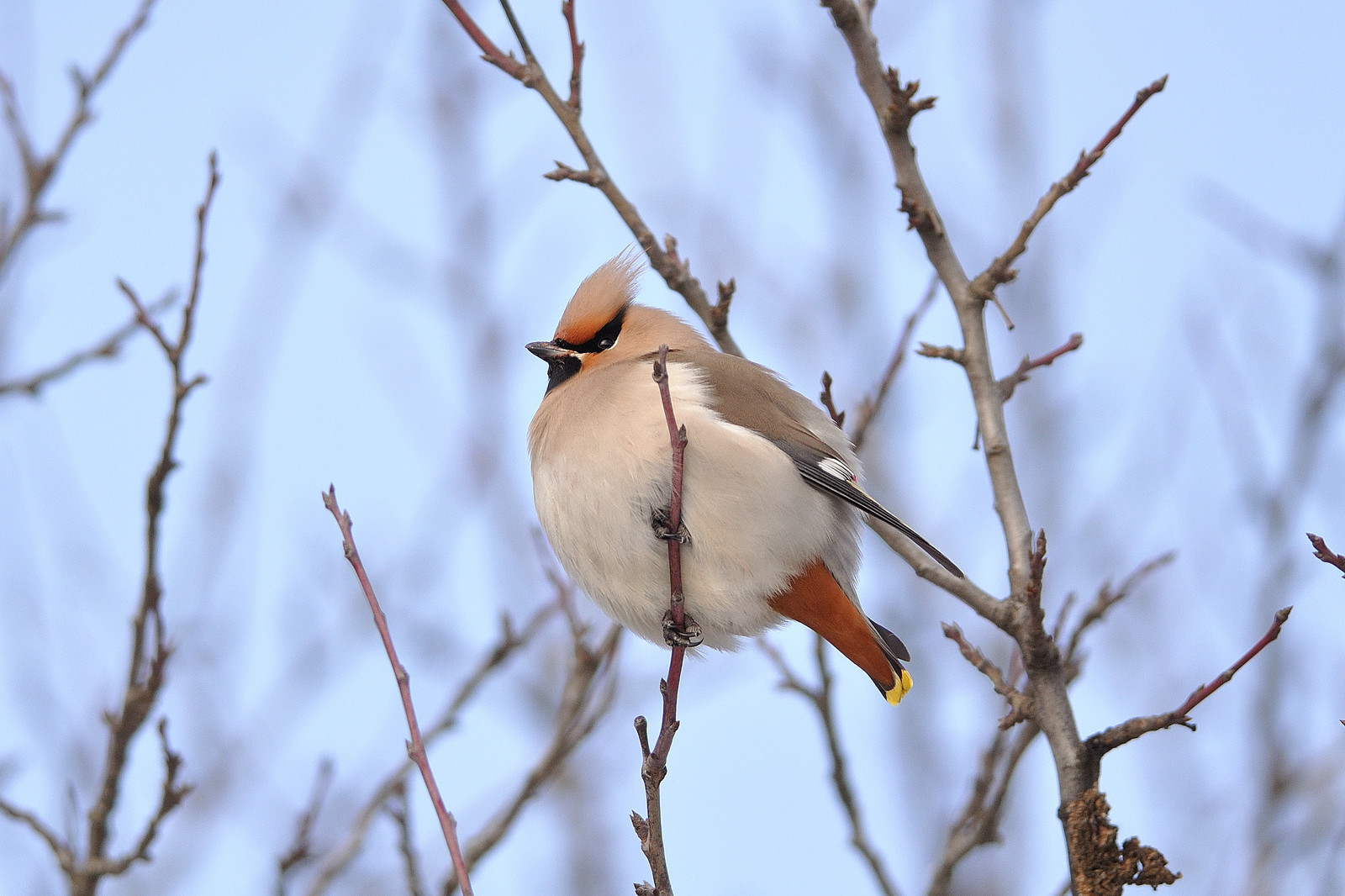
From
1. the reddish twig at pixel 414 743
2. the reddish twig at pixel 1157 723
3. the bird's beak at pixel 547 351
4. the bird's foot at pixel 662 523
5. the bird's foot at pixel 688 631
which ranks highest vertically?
the bird's beak at pixel 547 351

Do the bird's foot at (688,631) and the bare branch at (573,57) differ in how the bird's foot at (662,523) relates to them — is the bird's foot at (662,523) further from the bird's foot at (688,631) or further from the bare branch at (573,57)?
the bare branch at (573,57)

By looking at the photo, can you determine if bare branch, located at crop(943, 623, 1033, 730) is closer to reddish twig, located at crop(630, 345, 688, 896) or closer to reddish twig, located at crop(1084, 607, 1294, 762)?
reddish twig, located at crop(1084, 607, 1294, 762)

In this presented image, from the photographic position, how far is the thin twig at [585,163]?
12.4 ft

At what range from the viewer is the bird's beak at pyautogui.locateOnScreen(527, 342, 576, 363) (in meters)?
4.52

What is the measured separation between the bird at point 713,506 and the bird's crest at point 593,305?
394 millimetres

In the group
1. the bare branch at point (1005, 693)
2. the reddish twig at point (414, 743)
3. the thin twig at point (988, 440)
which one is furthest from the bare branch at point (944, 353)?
the reddish twig at point (414, 743)

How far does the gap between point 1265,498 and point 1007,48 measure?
5.38 meters

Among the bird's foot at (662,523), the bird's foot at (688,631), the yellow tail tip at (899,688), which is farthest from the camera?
the yellow tail tip at (899,688)

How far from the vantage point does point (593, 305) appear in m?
4.57

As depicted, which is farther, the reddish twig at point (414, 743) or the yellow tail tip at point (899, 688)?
the yellow tail tip at point (899, 688)

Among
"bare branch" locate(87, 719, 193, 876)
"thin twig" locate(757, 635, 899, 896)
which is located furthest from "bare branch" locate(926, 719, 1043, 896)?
"bare branch" locate(87, 719, 193, 876)

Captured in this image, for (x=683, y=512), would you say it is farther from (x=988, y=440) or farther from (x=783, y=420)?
(x=988, y=440)

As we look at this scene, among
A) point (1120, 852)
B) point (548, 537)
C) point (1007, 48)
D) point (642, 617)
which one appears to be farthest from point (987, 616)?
point (1007, 48)

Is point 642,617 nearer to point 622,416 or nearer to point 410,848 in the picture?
point 622,416
